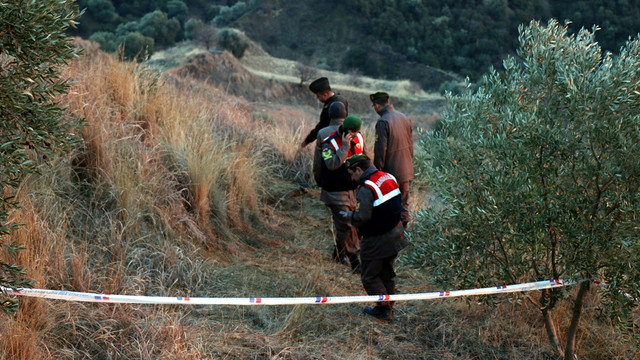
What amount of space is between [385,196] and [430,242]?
0.55 metres

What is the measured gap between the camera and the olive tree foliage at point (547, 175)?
4.41m

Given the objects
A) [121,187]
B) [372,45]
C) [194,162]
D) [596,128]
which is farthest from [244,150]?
[372,45]

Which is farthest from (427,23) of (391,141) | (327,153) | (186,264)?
(186,264)

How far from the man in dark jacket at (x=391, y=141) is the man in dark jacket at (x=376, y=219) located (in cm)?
153

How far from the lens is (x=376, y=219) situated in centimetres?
536

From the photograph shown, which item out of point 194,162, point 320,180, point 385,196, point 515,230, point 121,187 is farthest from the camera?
point 194,162

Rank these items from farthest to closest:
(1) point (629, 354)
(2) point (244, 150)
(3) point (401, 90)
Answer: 1. (3) point (401, 90)
2. (2) point (244, 150)
3. (1) point (629, 354)

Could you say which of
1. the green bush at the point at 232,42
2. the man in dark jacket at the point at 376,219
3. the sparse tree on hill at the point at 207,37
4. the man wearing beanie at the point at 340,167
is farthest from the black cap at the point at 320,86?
the green bush at the point at 232,42

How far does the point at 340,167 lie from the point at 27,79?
12.0ft

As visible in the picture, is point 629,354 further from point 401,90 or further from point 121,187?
point 401,90

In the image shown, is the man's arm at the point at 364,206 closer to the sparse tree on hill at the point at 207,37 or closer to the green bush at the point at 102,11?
the sparse tree on hill at the point at 207,37

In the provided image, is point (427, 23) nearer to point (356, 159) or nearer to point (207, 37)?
point (207, 37)

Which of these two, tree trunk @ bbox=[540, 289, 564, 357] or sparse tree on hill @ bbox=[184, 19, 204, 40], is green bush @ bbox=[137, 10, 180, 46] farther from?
tree trunk @ bbox=[540, 289, 564, 357]

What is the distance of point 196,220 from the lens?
7.05 meters
